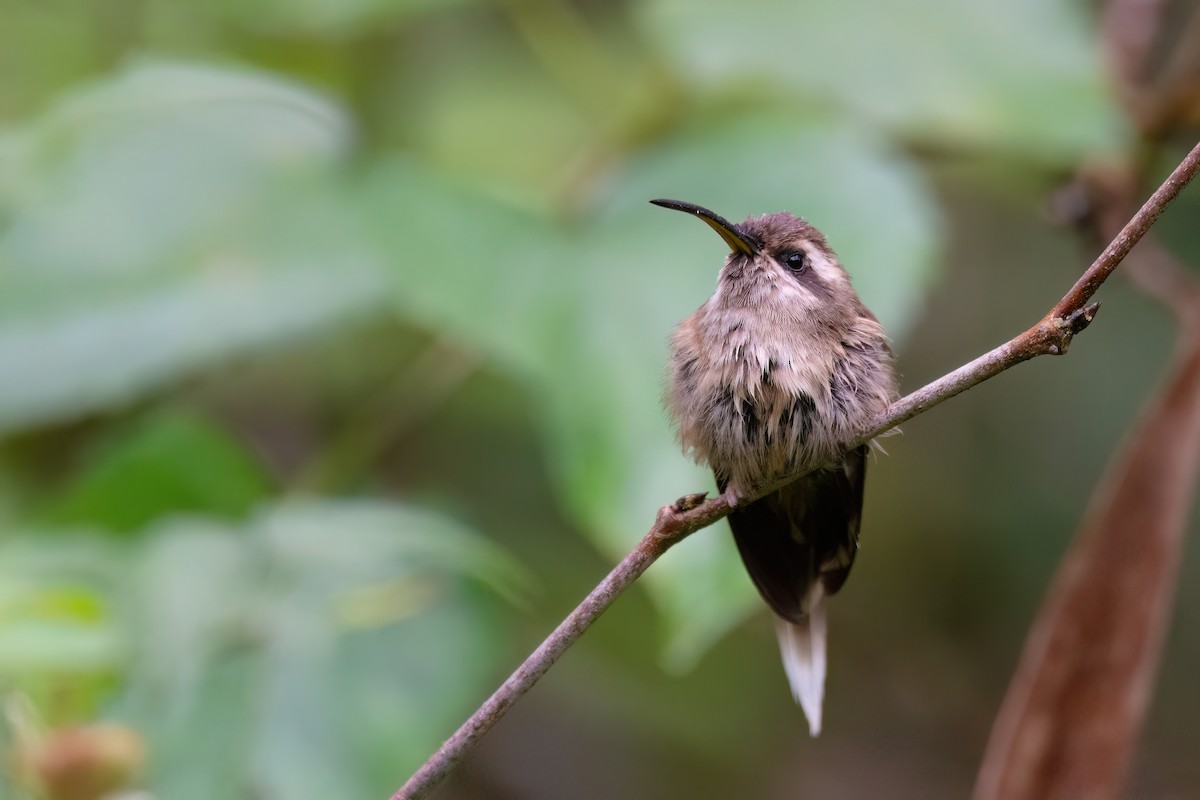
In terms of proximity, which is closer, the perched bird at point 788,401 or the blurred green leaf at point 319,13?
the perched bird at point 788,401

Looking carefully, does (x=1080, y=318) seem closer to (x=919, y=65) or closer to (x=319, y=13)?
(x=919, y=65)

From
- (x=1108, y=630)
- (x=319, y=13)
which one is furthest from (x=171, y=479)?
(x=1108, y=630)

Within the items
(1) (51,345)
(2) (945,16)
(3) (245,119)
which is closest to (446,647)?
(1) (51,345)

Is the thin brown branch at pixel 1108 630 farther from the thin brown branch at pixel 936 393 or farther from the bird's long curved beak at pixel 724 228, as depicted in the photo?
the thin brown branch at pixel 936 393

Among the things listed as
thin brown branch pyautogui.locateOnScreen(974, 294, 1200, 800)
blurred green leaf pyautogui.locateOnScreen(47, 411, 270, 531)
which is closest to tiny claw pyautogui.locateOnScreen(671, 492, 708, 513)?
thin brown branch pyautogui.locateOnScreen(974, 294, 1200, 800)

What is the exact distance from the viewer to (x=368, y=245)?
289 centimetres

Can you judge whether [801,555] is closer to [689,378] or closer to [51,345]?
[689,378]

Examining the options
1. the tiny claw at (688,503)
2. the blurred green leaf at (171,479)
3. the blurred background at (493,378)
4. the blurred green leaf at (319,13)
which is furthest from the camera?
the blurred green leaf at (319,13)

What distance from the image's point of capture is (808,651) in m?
2.42

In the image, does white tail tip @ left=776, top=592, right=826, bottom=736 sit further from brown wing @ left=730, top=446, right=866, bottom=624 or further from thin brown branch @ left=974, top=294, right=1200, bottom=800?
thin brown branch @ left=974, top=294, right=1200, bottom=800

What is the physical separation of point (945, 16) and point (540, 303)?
4.88 ft

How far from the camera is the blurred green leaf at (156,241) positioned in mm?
2793

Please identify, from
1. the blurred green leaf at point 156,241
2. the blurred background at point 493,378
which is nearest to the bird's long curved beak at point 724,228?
the blurred background at point 493,378

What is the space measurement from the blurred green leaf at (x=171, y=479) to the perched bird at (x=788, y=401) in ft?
3.97
